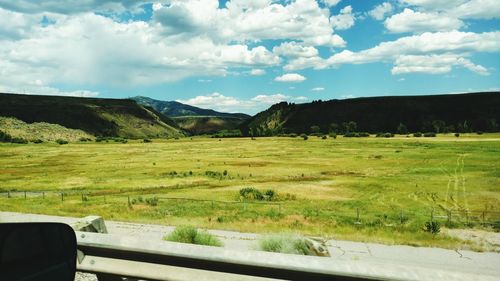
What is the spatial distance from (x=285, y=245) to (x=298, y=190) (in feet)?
127

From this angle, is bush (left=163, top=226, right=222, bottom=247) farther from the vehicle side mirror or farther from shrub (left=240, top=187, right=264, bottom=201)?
shrub (left=240, top=187, right=264, bottom=201)

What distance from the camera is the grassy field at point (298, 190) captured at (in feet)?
85.8

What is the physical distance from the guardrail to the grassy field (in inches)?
708

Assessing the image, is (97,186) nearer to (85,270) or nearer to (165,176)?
(165,176)

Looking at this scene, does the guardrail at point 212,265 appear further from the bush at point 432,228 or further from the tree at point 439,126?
the tree at point 439,126

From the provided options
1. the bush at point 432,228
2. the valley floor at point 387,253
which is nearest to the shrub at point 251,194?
the bush at point 432,228

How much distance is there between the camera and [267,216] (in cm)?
2845

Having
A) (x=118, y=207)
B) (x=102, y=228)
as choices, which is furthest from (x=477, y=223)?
(x=102, y=228)

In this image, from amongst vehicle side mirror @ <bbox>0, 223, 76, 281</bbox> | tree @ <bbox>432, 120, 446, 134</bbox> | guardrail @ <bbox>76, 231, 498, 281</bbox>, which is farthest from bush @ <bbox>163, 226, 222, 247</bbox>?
tree @ <bbox>432, 120, 446, 134</bbox>

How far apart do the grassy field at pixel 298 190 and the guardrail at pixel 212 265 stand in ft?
59.0

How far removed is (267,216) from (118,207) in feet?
37.2

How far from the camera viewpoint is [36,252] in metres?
2.18

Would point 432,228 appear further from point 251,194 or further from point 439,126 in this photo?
point 439,126

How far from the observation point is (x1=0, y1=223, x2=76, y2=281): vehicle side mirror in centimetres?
206
